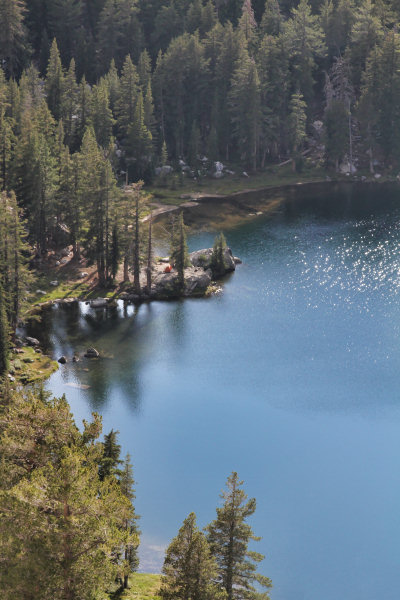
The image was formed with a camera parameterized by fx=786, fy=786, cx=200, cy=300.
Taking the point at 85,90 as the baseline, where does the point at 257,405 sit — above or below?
below

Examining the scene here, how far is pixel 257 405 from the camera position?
88000 mm

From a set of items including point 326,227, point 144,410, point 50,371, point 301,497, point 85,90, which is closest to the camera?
point 301,497

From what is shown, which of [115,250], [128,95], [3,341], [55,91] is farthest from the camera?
[128,95]

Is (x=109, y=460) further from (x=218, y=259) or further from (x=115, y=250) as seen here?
(x=218, y=259)

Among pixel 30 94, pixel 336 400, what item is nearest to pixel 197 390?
pixel 336 400

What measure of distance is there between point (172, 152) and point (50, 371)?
11053 centimetres

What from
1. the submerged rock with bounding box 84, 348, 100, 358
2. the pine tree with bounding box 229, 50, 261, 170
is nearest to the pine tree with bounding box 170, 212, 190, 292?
the submerged rock with bounding box 84, 348, 100, 358

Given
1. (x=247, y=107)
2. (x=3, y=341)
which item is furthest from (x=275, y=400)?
(x=247, y=107)

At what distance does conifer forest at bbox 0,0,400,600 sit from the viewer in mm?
45344

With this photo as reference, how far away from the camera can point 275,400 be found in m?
88.8

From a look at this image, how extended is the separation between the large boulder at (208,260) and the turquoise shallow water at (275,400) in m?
2.12

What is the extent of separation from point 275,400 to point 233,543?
37.5 metres

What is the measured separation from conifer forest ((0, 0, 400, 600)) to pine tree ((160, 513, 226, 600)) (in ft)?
0.38

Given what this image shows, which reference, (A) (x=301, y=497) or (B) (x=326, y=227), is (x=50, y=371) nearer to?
(A) (x=301, y=497)
